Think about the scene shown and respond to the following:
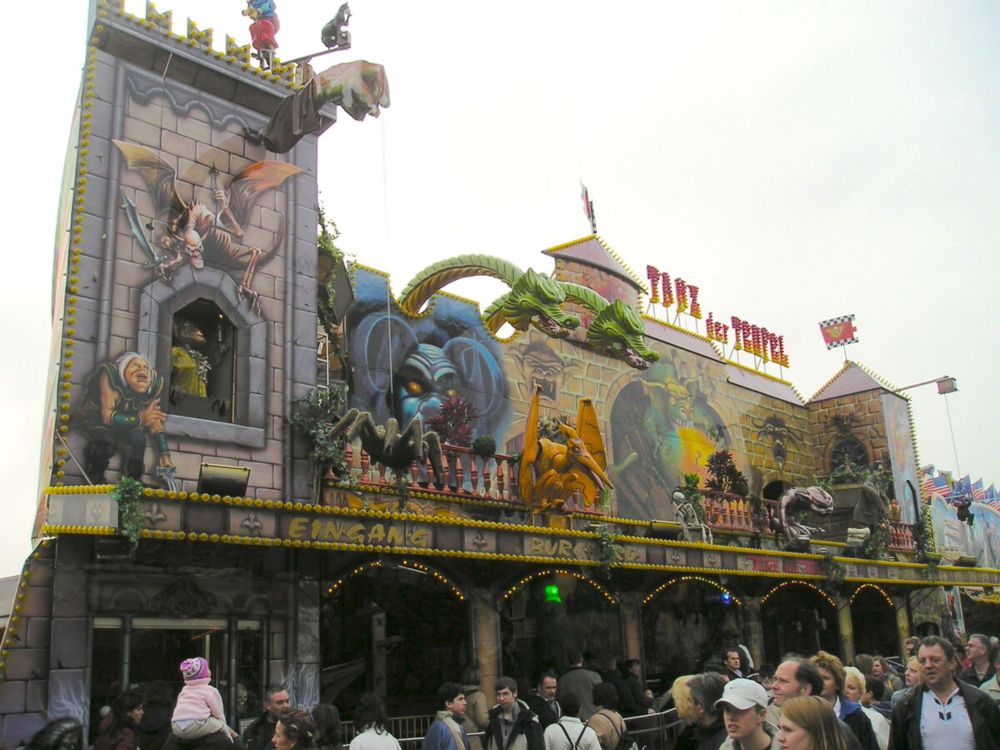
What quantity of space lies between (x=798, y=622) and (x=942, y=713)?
19290 mm

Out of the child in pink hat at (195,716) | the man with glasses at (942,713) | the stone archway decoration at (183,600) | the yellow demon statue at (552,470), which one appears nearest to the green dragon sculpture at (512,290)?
the yellow demon statue at (552,470)

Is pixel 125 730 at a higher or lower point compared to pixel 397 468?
lower

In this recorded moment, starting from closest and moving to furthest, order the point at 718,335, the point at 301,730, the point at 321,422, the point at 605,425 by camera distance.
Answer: the point at 301,730
the point at 321,422
the point at 605,425
the point at 718,335

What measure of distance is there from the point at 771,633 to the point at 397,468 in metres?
12.8

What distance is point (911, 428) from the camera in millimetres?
32281

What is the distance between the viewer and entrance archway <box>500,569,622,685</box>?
18.0 meters

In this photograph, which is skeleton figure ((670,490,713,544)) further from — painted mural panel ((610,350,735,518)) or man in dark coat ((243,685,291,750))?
man in dark coat ((243,685,291,750))

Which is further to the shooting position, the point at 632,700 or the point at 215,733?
the point at 632,700

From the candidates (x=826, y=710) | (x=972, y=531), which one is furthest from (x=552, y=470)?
(x=972, y=531)

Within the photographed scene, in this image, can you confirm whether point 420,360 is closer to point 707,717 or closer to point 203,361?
point 203,361

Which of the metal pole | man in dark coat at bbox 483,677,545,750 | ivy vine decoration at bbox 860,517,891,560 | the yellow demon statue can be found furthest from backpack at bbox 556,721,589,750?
ivy vine decoration at bbox 860,517,891,560

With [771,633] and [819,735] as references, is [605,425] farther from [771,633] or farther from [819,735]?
[819,735]

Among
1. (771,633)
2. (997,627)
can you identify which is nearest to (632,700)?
(771,633)

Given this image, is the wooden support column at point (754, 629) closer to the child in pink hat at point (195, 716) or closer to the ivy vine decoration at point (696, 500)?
the ivy vine decoration at point (696, 500)
